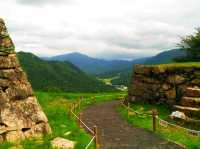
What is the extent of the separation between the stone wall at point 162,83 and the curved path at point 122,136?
763 cm

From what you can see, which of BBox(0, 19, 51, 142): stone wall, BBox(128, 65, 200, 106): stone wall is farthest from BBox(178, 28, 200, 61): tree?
BBox(0, 19, 51, 142): stone wall

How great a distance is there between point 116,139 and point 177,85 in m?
18.1

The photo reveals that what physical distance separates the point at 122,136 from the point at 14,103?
8638 millimetres

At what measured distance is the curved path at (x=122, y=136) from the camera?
1010 inches

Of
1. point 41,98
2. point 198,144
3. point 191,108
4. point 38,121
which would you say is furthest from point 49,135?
point 41,98

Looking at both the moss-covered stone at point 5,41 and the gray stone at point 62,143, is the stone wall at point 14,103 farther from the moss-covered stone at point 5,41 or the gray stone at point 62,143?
the gray stone at point 62,143

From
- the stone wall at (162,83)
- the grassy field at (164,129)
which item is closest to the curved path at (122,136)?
the grassy field at (164,129)

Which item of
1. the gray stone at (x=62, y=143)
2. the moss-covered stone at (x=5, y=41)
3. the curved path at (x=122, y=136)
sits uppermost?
the moss-covered stone at (x=5, y=41)

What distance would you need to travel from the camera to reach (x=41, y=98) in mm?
57562

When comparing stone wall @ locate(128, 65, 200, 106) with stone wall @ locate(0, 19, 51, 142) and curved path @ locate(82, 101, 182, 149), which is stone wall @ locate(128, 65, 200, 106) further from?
stone wall @ locate(0, 19, 51, 142)

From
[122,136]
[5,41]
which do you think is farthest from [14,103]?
[122,136]

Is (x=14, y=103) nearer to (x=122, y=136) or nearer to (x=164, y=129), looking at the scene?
(x=122, y=136)

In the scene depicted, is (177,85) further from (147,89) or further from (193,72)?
(147,89)

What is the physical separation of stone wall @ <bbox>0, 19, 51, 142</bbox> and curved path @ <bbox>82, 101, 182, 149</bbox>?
4.88 m
